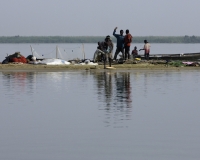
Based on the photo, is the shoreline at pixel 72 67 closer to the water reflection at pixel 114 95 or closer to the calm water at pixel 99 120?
the water reflection at pixel 114 95

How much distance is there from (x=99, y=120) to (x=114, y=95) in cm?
535

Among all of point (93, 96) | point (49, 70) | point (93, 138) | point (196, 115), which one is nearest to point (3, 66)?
point (49, 70)

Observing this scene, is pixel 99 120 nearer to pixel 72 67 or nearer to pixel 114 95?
pixel 114 95

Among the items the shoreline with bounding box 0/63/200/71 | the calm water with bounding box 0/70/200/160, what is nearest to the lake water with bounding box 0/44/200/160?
the calm water with bounding box 0/70/200/160

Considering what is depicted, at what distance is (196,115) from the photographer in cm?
1641

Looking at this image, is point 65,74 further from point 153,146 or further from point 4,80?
point 153,146

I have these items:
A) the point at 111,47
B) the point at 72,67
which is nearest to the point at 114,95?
the point at 111,47

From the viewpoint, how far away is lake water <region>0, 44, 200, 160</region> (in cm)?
1204

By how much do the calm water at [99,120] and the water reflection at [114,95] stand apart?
0.07 ft

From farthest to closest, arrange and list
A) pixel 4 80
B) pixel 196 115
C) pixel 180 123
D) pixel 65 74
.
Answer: pixel 65 74, pixel 4 80, pixel 196 115, pixel 180 123

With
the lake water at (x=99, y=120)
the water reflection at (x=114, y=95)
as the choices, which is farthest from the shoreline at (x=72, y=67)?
the lake water at (x=99, y=120)

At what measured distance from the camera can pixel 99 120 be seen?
15492 mm

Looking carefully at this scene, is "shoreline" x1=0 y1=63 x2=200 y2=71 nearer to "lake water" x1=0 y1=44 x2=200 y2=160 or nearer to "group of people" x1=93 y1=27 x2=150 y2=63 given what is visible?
"group of people" x1=93 y1=27 x2=150 y2=63

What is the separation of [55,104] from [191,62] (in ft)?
65.0
